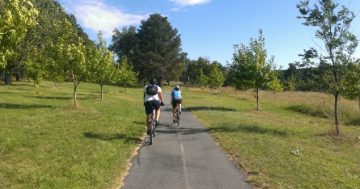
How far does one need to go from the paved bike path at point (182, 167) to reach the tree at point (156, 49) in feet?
250

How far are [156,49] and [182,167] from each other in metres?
84.3

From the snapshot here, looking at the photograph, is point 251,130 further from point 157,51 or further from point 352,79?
point 157,51

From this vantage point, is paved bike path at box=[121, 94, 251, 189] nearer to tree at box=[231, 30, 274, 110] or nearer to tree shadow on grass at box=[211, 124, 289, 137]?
tree shadow on grass at box=[211, 124, 289, 137]

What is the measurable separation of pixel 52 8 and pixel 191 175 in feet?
171

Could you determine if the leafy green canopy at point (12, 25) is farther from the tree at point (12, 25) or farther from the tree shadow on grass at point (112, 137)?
the tree shadow on grass at point (112, 137)

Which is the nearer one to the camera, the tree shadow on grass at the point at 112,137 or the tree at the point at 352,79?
the tree shadow on grass at the point at 112,137

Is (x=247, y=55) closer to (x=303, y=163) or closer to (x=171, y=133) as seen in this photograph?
(x=171, y=133)

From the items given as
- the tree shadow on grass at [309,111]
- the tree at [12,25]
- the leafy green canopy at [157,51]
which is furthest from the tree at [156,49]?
the tree at [12,25]

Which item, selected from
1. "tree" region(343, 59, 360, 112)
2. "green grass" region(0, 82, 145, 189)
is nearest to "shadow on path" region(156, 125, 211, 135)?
"green grass" region(0, 82, 145, 189)

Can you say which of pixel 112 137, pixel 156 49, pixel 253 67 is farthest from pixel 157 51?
pixel 112 137

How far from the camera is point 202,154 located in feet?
43.3

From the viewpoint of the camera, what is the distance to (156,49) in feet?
310

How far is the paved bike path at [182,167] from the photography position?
9617mm

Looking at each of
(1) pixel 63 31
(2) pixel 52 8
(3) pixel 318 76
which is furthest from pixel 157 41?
(3) pixel 318 76
